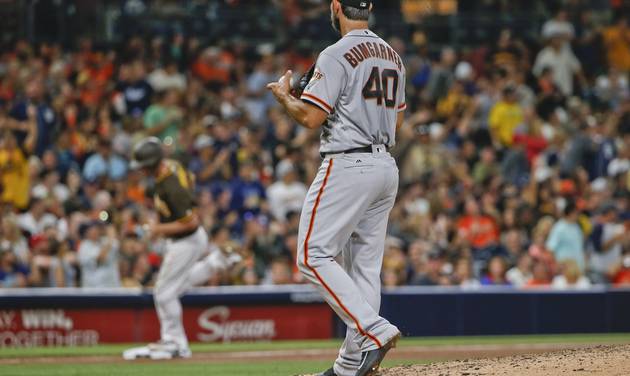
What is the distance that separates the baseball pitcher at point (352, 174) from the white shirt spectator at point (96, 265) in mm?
7636

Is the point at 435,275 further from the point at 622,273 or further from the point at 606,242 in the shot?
the point at 606,242

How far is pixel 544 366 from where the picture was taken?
7094 millimetres

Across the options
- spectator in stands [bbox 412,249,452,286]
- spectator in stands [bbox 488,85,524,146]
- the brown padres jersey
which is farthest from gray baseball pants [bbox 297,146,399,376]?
spectator in stands [bbox 488,85,524,146]

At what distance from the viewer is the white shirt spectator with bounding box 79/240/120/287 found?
14133 millimetres

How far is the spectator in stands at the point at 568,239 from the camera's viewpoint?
15383mm

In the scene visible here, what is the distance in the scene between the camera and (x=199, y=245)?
35.6 feet

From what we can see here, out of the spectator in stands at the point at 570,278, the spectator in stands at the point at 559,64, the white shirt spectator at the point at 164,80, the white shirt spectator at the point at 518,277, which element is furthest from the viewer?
→ the spectator in stands at the point at 559,64

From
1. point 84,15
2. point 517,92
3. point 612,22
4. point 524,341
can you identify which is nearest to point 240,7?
point 84,15

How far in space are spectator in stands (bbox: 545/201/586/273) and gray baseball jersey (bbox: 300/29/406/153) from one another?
29.3 feet

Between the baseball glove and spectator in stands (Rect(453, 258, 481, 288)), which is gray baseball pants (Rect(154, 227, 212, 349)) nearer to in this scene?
the baseball glove

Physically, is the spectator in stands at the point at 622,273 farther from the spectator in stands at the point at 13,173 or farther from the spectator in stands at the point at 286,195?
the spectator in stands at the point at 13,173

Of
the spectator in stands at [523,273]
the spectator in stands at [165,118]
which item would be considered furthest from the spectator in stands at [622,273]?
the spectator in stands at [165,118]

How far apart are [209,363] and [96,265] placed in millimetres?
4388

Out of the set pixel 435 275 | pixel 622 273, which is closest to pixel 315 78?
pixel 435 275
